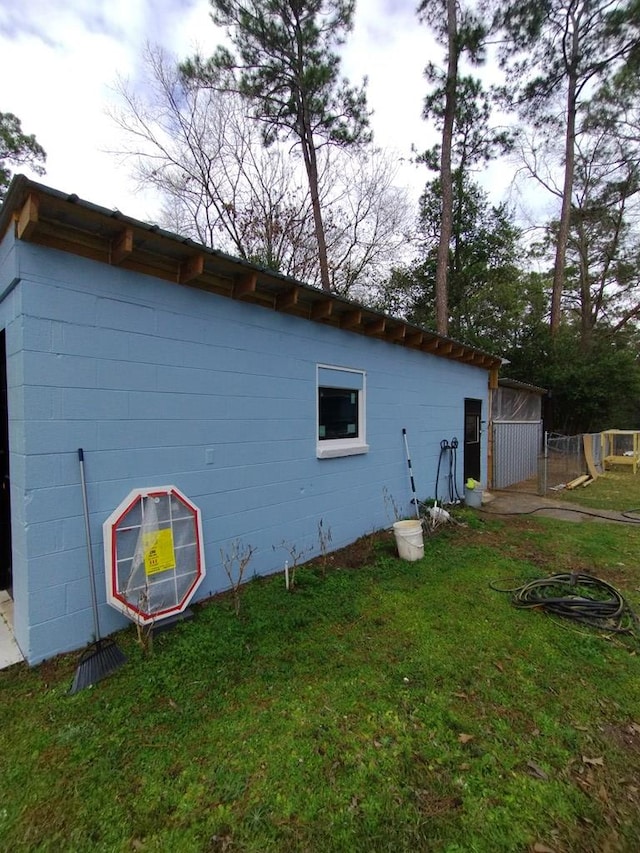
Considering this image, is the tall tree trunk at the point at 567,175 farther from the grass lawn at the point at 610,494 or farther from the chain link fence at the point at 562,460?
the grass lawn at the point at 610,494

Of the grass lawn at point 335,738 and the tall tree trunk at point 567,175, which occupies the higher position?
the tall tree trunk at point 567,175

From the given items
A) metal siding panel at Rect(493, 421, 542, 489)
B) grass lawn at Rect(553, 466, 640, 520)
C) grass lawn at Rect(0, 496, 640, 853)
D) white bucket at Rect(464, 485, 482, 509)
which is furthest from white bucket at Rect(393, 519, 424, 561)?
metal siding panel at Rect(493, 421, 542, 489)

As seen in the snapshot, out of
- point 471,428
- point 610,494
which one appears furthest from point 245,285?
point 610,494

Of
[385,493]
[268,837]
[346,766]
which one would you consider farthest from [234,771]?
[385,493]

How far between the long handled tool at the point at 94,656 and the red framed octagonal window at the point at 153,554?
0.37 ft

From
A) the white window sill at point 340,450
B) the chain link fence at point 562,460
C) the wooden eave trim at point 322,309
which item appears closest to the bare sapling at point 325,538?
the white window sill at point 340,450

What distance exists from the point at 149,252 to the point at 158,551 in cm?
222

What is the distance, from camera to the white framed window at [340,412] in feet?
14.7

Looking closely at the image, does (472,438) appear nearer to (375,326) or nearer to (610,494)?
(610,494)

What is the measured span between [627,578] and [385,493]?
2.75m

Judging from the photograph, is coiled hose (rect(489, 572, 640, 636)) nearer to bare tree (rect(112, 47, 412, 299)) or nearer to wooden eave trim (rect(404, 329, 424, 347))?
wooden eave trim (rect(404, 329, 424, 347))

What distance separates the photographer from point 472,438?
26.8ft

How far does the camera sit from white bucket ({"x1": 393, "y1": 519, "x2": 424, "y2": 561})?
14.0ft

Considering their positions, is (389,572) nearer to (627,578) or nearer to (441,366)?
(627,578)
